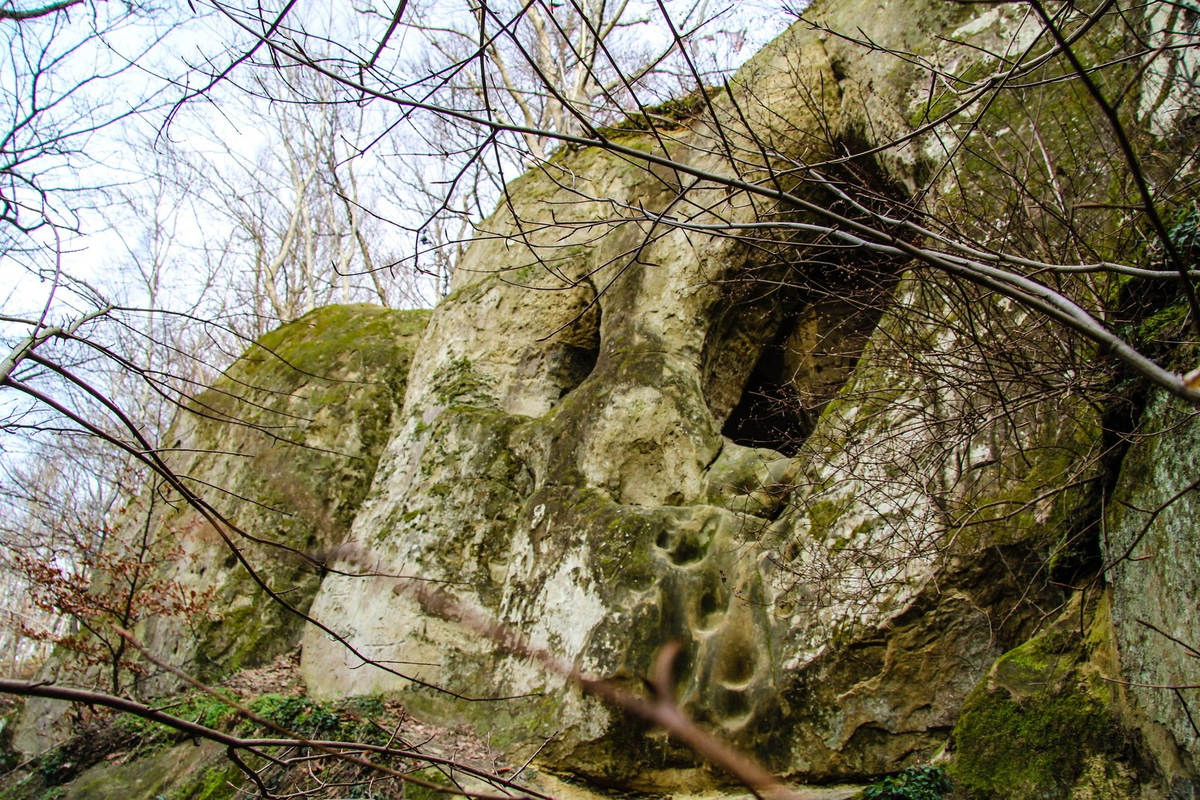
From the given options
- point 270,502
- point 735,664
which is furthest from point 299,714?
point 735,664

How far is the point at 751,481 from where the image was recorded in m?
5.75

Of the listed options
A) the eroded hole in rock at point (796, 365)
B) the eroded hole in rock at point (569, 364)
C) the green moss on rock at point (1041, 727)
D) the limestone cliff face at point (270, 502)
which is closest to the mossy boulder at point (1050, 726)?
the green moss on rock at point (1041, 727)

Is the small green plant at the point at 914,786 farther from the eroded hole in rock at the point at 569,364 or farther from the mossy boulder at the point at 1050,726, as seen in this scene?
the eroded hole in rock at the point at 569,364

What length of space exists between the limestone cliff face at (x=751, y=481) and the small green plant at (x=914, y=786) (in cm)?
28

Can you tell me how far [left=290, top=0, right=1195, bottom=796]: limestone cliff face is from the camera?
349 centimetres

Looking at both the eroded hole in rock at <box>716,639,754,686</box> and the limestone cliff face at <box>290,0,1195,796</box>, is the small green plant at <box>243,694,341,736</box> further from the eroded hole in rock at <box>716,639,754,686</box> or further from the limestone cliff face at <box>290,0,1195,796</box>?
the eroded hole in rock at <box>716,639,754,686</box>

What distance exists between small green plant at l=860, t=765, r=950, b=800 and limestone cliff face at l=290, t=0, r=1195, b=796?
0.28 metres

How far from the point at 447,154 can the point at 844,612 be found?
11.5 ft

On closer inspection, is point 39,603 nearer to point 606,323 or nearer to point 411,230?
point 606,323

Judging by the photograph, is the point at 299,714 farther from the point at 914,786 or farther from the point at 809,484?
the point at 914,786

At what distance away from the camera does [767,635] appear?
15.9 feet

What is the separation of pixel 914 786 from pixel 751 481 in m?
2.50

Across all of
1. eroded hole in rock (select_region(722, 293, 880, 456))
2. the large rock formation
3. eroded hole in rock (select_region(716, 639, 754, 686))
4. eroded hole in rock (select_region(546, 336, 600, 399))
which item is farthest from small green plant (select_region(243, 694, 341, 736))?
eroded hole in rock (select_region(722, 293, 880, 456))

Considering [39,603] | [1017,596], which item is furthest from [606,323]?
[39,603]
